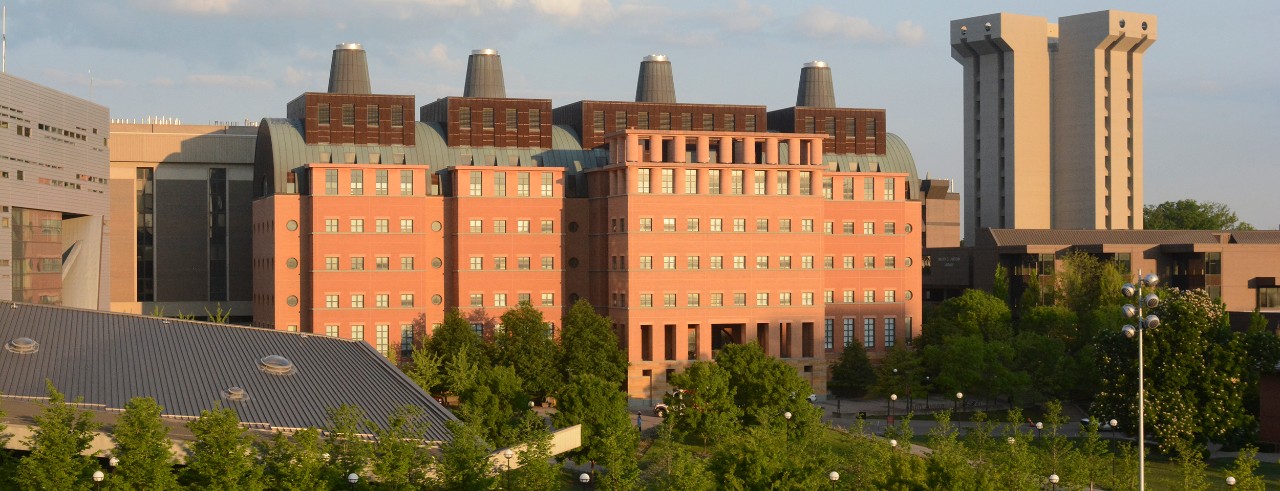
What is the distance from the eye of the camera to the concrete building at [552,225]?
358 ft

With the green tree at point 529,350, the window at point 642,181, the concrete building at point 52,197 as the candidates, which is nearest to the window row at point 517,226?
the green tree at point 529,350

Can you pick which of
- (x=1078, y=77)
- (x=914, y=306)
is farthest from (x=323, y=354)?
(x=1078, y=77)

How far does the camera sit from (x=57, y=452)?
49.0 m

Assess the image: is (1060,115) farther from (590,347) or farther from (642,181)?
(590,347)

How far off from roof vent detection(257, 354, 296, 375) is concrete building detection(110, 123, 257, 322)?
82.2 meters

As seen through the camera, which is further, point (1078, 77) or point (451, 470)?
point (1078, 77)

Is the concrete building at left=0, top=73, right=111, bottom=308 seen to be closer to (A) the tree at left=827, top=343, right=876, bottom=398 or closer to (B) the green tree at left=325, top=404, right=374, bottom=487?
(B) the green tree at left=325, top=404, right=374, bottom=487

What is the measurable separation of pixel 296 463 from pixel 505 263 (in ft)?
206

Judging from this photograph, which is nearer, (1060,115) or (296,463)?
(296,463)

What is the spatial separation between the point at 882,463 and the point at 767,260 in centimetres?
5623

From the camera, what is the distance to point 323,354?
7000cm

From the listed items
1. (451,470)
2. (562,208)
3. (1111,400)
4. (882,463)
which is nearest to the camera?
(451,470)

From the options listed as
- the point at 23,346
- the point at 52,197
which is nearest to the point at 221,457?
the point at 23,346

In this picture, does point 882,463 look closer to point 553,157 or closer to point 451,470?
point 451,470
